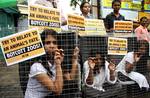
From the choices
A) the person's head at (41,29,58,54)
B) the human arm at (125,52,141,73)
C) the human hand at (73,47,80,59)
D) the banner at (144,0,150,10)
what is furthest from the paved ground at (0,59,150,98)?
the banner at (144,0,150,10)

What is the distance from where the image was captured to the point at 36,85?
4.80 m

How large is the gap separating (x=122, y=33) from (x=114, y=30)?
0.14 meters

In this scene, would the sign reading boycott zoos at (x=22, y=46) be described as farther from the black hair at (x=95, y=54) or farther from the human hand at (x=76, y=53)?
the black hair at (x=95, y=54)

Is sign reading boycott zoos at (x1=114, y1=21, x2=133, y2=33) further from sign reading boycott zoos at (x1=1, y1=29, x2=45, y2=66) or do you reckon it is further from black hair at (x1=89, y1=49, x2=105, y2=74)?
sign reading boycott zoos at (x1=1, y1=29, x2=45, y2=66)

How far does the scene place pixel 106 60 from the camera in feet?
19.7

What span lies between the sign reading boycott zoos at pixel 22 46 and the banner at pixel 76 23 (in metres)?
0.81

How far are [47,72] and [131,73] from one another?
7.04 feet

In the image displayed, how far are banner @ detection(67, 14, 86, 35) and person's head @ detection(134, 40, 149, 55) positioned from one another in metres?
1.10

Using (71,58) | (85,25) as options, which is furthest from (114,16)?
(71,58)

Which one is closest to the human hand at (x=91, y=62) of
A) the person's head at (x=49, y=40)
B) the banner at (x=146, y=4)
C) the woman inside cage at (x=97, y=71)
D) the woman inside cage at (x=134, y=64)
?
the woman inside cage at (x=97, y=71)

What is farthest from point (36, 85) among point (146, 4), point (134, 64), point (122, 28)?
point (146, 4)

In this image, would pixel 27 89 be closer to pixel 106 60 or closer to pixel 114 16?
pixel 106 60

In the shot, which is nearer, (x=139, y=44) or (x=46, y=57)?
(x=46, y=57)

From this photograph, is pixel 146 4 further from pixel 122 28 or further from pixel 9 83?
pixel 9 83
